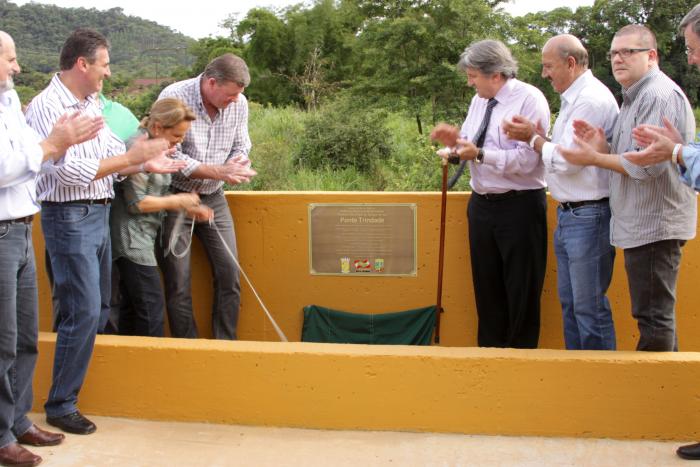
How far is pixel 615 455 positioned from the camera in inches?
160

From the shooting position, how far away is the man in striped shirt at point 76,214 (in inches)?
166

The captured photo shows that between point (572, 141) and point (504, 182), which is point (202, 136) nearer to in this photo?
point (504, 182)

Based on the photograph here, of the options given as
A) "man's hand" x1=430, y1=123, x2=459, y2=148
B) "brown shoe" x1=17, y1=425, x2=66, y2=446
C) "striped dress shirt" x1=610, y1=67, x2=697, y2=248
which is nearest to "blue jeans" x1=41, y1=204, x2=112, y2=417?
"brown shoe" x1=17, y1=425, x2=66, y2=446

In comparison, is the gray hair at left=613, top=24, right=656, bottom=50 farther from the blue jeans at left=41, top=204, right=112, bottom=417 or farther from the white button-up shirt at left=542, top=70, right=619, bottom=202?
the blue jeans at left=41, top=204, right=112, bottom=417

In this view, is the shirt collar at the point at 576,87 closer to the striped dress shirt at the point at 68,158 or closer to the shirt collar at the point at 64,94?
the striped dress shirt at the point at 68,158

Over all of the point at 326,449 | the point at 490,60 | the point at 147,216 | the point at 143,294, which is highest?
the point at 490,60

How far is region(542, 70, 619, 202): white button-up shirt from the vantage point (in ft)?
14.9

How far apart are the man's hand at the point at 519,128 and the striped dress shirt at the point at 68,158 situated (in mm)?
2197

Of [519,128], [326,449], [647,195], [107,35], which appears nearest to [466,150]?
[519,128]

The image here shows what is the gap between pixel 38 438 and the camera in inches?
165

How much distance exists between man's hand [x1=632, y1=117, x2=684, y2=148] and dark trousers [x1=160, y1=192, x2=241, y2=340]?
2.69 meters

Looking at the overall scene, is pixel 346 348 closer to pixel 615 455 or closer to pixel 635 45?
pixel 615 455

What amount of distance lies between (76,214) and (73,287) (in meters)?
0.37

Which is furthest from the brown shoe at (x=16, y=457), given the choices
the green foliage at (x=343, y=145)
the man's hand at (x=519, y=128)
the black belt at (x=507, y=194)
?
the green foliage at (x=343, y=145)
